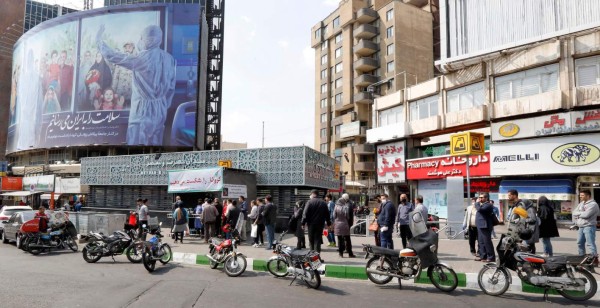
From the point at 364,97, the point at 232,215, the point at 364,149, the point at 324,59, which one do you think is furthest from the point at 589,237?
the point at 324,59

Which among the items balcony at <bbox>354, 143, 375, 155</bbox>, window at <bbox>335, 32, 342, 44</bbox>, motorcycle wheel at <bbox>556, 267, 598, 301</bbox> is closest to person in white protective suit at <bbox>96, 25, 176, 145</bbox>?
window at <bbox>335, 32, 342, 44</bbox>

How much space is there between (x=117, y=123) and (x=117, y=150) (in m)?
4.40

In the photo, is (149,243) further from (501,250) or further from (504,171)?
(504,171)

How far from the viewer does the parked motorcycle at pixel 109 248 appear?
11.2 metres

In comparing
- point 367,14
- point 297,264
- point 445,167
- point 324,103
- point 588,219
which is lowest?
point 297,264

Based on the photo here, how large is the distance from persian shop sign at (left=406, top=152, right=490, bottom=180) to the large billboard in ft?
97.4

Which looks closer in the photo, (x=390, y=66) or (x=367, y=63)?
(x=390, y=66)

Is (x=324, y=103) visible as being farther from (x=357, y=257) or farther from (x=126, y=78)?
(x=357, y=257)

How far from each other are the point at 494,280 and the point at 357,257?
4.33 meters

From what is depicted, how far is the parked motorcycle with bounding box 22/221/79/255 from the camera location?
42.7ft

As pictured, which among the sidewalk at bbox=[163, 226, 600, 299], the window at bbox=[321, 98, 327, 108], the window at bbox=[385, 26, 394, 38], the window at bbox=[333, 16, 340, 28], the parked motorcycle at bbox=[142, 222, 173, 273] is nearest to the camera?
the sidewalk at bbox=[163, 226, 600, 299]

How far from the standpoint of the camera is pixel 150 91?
169ft

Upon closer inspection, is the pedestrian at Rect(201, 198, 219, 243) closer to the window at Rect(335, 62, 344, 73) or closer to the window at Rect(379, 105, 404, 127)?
the window at Rect(379, 105, 404, 127)

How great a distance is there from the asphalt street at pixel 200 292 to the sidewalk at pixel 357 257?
372 millimetres
